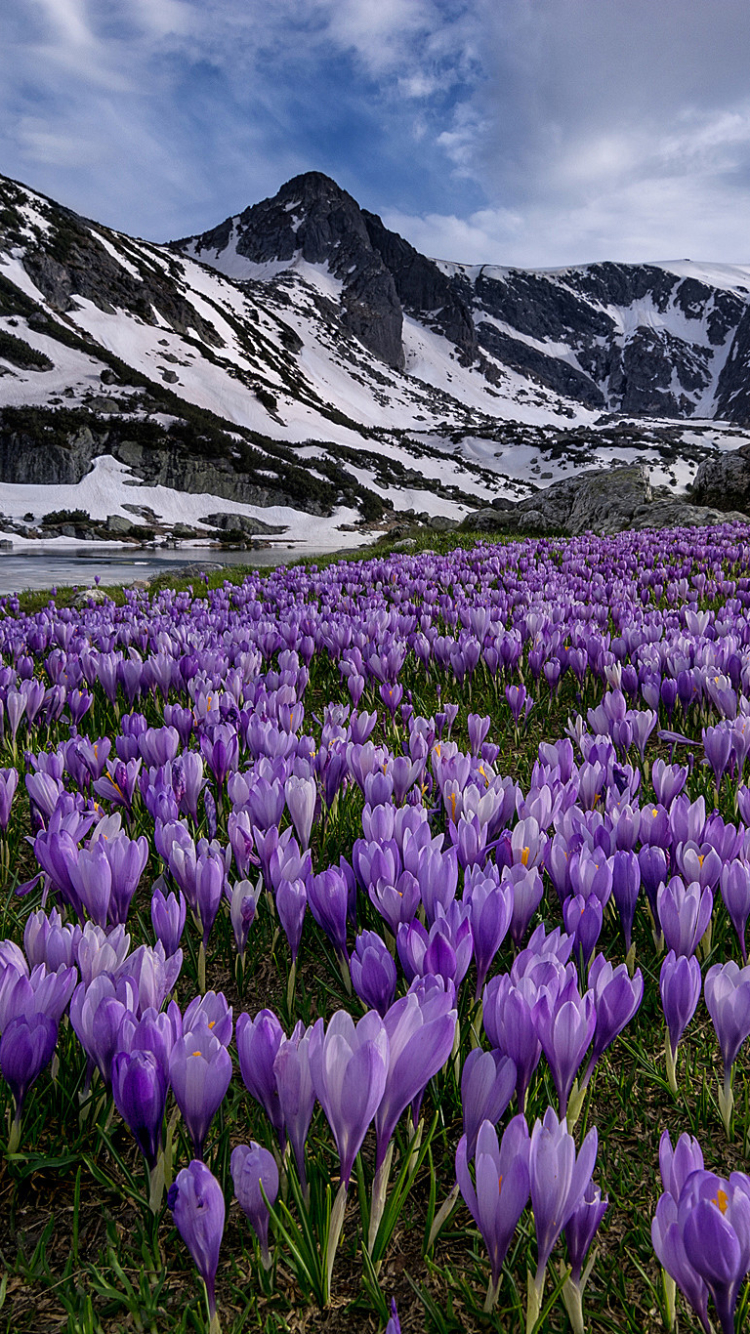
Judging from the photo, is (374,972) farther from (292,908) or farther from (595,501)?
(595,501)

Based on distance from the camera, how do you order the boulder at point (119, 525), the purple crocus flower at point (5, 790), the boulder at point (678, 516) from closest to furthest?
the purple crocus flower at point (5, 790), the boulder at point (678, 516), the boulder at point (119, 525)

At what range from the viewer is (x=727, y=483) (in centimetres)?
1847

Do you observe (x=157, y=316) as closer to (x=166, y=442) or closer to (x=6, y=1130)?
(x=166, y=442)

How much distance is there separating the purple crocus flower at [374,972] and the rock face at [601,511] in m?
15.7

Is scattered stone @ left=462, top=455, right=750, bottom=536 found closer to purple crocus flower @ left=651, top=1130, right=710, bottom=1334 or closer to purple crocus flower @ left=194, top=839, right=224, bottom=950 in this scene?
purple crocus flower @ left=194, top=839, right=224, bottom=950

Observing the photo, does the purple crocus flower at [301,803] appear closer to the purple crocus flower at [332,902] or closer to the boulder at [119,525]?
the purple crocus flower at [332,902]

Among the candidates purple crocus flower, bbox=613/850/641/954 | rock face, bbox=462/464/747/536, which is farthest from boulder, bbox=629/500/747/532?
purple crocus flower, bbox=613/850/641/954

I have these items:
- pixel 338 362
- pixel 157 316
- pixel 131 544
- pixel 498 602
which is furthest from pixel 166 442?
pixel 338 362

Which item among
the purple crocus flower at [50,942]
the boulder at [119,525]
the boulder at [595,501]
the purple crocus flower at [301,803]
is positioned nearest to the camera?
the purple crocus flower at [50,942]

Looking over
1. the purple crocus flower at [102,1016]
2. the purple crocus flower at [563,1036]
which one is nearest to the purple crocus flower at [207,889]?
the purple crocus flower at [102,1016]

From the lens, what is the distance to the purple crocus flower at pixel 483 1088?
106cm

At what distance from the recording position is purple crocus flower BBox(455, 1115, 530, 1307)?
923 mm

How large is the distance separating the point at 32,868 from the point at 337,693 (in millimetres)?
2491

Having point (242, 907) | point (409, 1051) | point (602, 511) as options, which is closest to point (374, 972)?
point (409, 1051)
